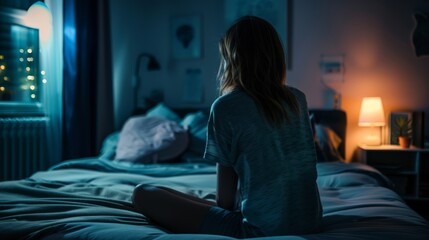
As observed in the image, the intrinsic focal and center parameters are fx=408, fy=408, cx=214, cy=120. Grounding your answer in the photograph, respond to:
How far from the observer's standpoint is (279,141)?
1.16 metres

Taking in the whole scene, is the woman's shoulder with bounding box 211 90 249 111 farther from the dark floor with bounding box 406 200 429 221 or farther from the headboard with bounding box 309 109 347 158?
the dark floor with bounding box 406 200 429 221

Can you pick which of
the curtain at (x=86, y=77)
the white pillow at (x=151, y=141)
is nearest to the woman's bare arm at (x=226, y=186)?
the white pillow at (x=151, y=141)

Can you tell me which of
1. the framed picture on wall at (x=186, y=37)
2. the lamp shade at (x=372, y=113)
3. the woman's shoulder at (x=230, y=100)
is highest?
the framed picture on wall at (x=186, y=37)

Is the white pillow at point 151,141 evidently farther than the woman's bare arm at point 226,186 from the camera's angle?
Yes

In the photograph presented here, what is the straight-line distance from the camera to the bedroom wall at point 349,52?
3.36 meters

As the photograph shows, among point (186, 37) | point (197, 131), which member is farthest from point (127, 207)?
point (186, 37)

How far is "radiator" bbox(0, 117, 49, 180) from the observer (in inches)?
106

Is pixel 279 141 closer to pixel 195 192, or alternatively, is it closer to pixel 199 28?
pixel 195 192

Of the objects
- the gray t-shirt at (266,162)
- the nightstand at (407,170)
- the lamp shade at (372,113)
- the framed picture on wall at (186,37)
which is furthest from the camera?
the framed picture on wall at (186,37)

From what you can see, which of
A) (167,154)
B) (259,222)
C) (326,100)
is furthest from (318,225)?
(326,100)

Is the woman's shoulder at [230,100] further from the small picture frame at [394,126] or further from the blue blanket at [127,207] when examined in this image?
the small picture frame at [394,126]

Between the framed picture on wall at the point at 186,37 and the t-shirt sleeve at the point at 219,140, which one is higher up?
the framed picture on wall at the point at 186,37

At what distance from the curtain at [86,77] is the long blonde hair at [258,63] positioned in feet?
7.16

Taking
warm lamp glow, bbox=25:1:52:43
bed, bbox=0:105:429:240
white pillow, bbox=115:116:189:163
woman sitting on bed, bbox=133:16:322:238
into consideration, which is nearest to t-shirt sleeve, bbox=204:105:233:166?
woman sitting on bed, bbox=133:16:322:238
